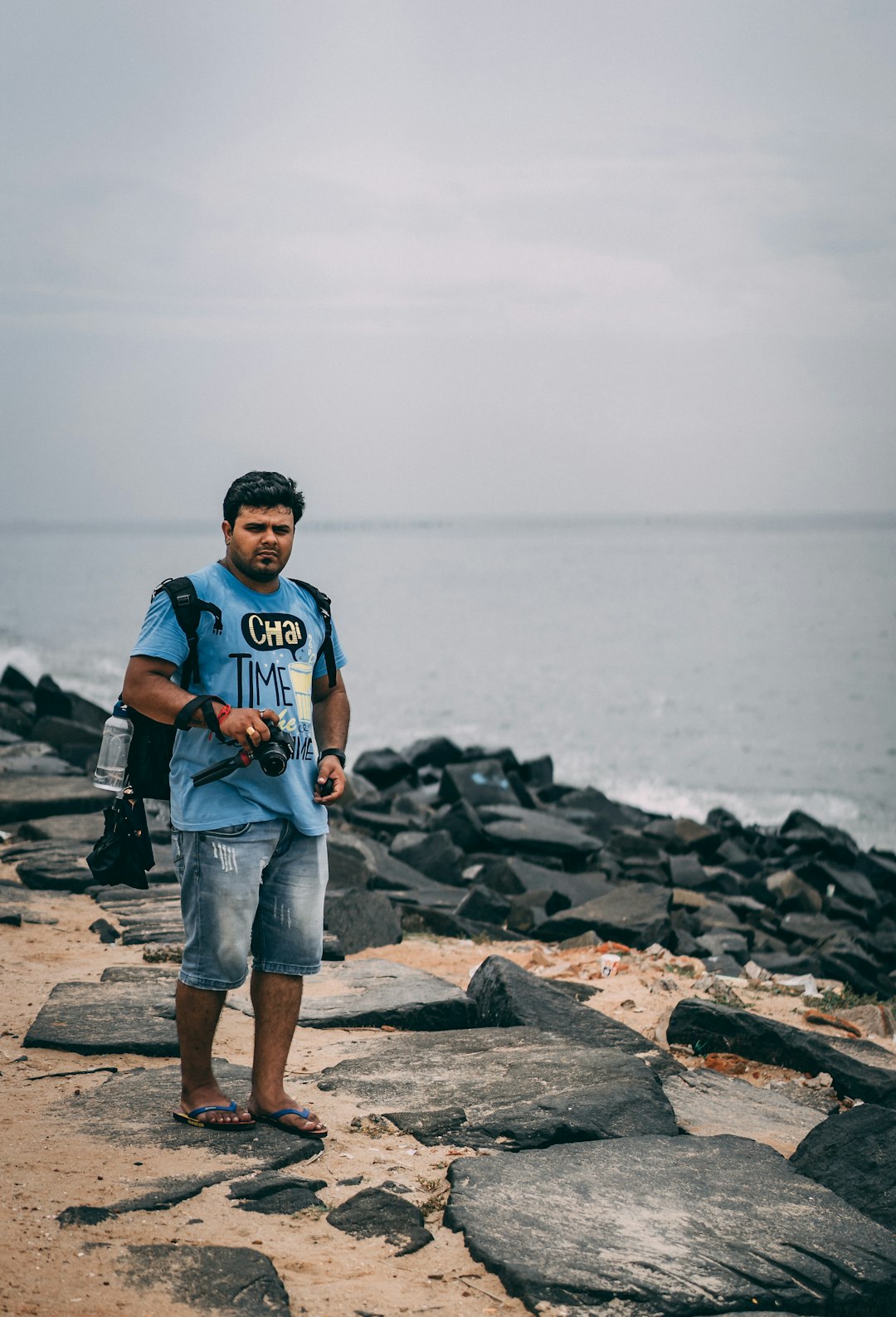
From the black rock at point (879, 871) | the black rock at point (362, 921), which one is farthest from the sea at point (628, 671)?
the black rock at point (362, 921)

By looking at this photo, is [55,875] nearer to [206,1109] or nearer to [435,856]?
[206,1109]

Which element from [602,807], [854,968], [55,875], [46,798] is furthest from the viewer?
[602,807]

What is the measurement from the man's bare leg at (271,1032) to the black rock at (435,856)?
7.12 meters

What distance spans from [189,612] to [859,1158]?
8.59 ft

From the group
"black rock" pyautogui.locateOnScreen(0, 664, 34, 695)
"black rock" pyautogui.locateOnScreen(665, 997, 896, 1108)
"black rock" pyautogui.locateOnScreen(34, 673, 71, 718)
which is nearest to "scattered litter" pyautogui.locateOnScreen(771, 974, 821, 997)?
"black rock" pyautogui.locateOnScreen(665, 997, 896, 1108)

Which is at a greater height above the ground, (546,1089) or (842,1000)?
(546,1089)

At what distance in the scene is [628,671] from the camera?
152 ft

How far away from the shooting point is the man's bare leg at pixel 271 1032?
3.86 meters


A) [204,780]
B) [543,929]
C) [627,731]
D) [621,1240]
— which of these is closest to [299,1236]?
[621,1240]

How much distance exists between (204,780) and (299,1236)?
1.21 metres

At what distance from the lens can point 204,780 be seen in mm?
3561

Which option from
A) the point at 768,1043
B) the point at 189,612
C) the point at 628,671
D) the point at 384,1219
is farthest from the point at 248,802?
the point at 628,671

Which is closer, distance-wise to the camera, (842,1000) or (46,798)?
(842,1000)

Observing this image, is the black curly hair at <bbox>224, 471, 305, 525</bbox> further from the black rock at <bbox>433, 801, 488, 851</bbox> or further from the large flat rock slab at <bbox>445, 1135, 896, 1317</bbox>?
the black rock at <bbox>433, 801, 488, 851</bbox>
